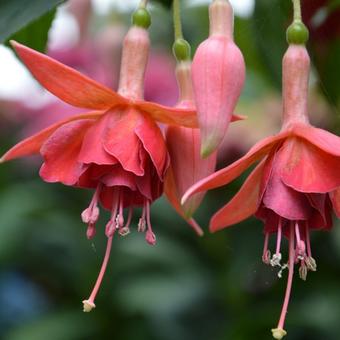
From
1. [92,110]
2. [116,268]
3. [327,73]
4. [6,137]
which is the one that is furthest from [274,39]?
[6,137]

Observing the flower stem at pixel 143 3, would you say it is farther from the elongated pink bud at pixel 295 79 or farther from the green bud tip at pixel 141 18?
the elongated pink bud at pixel 295 79

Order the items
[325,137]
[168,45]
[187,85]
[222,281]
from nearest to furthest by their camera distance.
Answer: [325,137], [187,85], [222,281], [168,45]

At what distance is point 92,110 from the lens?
925 mm

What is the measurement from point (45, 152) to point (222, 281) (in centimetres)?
119

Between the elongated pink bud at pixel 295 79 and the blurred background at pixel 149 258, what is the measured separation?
640 millimetres

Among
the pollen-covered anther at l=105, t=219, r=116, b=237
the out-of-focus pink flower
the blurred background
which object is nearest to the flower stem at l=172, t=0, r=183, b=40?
the pollen-covered anther at l=105, t=219, r=116, b=237

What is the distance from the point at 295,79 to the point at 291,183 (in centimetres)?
14

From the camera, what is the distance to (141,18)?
950 millimetres

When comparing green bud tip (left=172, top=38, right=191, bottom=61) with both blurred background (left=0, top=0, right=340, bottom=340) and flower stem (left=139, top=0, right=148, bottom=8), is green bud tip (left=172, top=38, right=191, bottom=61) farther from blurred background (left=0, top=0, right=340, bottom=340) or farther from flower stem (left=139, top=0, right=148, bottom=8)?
blurred background (left=0, top=0, right=340, bottom=340)

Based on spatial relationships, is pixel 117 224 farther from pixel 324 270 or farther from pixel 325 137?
pixel 324 270

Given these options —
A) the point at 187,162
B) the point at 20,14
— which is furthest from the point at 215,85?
the point at 20,14

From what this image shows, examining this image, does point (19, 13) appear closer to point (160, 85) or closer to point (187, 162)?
point (187, 162)

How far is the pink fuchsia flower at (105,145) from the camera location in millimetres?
856

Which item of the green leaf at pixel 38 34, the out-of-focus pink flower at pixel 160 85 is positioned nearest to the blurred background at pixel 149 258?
the out-of-focus pink flower at pixel 160 85
